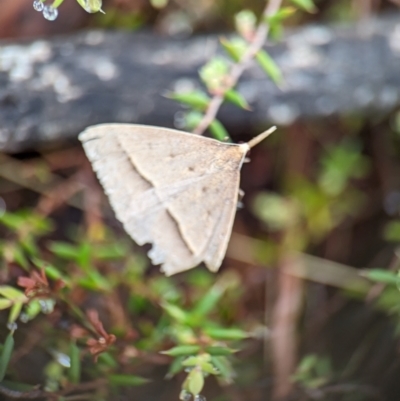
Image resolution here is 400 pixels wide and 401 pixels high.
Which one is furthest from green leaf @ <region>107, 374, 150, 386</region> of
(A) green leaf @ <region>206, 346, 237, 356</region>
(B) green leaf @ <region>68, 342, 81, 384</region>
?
(A) green leaf @ <region>206, 346, 237, 356</region>

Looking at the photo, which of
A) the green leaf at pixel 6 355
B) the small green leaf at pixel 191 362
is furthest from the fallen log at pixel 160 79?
the small green leaf at pixel 191 362

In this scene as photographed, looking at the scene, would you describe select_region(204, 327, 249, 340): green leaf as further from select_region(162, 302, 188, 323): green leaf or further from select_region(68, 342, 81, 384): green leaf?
select_region(68, 342, 81, 384): green leaf

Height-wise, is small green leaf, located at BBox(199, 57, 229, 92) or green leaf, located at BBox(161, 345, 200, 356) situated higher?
small green leaf, located at BBox(199, 57, 229, 92)

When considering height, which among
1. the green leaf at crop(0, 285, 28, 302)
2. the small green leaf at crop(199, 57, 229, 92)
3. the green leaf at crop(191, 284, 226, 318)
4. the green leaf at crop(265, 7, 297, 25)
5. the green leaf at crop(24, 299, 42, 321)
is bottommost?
the green leaf at crop(191, 284, 226, 318)

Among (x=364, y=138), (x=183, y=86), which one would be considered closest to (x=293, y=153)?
(x=364, y=138)

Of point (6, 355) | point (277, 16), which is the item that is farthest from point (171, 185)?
point (277, 16)

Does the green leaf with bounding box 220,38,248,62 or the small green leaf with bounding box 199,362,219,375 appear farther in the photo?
the green leaf with bounding box 220,38,248,62

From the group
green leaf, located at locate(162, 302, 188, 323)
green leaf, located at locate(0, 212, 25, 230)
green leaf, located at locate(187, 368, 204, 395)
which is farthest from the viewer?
green leaf, located at locate(0, 212, 25, 230)

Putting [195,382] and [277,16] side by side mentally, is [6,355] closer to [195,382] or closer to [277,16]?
[195,382]
